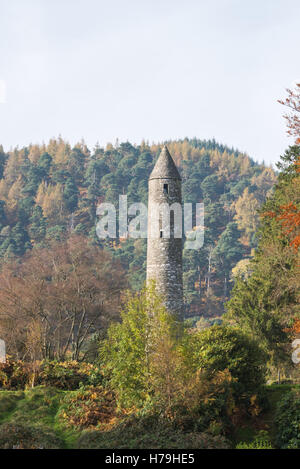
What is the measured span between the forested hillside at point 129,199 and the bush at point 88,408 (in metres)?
44.5

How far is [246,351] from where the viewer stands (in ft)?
57.6

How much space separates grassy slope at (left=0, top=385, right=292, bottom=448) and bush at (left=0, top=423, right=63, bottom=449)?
0.08 meters

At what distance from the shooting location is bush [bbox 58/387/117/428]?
650 inches

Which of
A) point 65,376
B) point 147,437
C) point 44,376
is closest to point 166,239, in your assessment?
point 65,376

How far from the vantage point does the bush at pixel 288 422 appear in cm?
1346

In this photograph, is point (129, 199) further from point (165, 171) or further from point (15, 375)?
point (15, 375)

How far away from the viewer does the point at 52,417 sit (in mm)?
17812

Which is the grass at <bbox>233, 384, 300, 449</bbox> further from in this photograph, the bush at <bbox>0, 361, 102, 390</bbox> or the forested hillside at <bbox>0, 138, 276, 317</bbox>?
the forested hillside at <bbox>0, 138, 276, 317</bbox>

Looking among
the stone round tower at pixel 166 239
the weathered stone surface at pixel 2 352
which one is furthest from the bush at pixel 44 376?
the stone round tower at pixel 166 239

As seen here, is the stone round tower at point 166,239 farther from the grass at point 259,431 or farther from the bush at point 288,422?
the bush at point 288,422

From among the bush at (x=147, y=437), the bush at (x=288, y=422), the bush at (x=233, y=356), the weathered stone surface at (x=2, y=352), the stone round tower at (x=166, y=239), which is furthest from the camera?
the stone round tower at (x=166, y=239)

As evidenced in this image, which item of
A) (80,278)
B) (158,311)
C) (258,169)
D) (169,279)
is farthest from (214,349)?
(258,169)

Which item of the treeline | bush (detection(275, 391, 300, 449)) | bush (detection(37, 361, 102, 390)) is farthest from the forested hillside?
bush (detection(275, 391, 300, 449))

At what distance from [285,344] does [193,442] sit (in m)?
15.3
